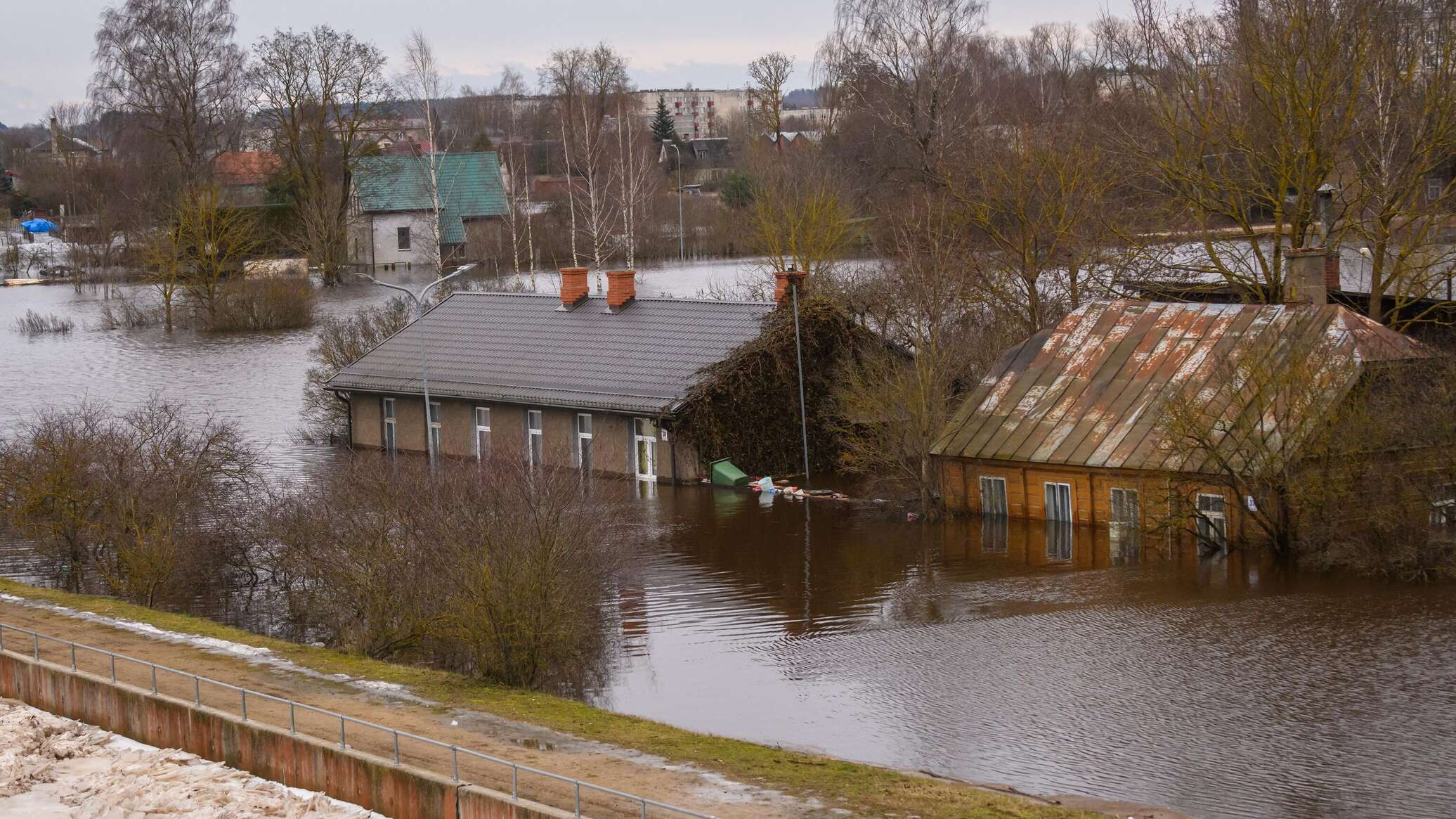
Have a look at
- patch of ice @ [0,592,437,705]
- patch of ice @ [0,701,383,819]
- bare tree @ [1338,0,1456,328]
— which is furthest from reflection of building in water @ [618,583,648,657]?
bare tree @ [1338,0,1456,328]

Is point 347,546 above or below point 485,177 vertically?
below

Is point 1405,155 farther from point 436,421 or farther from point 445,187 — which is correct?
point 445,187

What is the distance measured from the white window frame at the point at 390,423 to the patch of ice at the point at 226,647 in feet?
57.7

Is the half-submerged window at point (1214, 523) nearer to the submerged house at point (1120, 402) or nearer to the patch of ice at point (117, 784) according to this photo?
the submerged house at point (1120, 402)

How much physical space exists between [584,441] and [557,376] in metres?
1.96

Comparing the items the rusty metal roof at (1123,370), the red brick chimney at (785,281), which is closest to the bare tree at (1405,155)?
the rusty metal roof at (1123,370)

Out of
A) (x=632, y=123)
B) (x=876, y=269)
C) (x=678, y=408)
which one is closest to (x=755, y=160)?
(x=632, y=123)

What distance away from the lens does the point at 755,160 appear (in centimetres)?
7819

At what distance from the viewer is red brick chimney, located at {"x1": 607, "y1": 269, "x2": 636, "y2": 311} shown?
132 ft

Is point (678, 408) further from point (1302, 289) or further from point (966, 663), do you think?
point (966, 663)

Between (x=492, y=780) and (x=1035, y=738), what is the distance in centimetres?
609

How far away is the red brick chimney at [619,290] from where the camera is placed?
40.2 metres

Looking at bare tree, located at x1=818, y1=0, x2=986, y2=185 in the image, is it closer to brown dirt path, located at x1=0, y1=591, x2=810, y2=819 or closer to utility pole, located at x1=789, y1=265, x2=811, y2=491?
utility pole, located at x1=789, y1=265, x2=811, y2=491

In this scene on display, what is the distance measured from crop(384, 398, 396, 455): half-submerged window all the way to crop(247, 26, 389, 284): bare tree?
40.9m
